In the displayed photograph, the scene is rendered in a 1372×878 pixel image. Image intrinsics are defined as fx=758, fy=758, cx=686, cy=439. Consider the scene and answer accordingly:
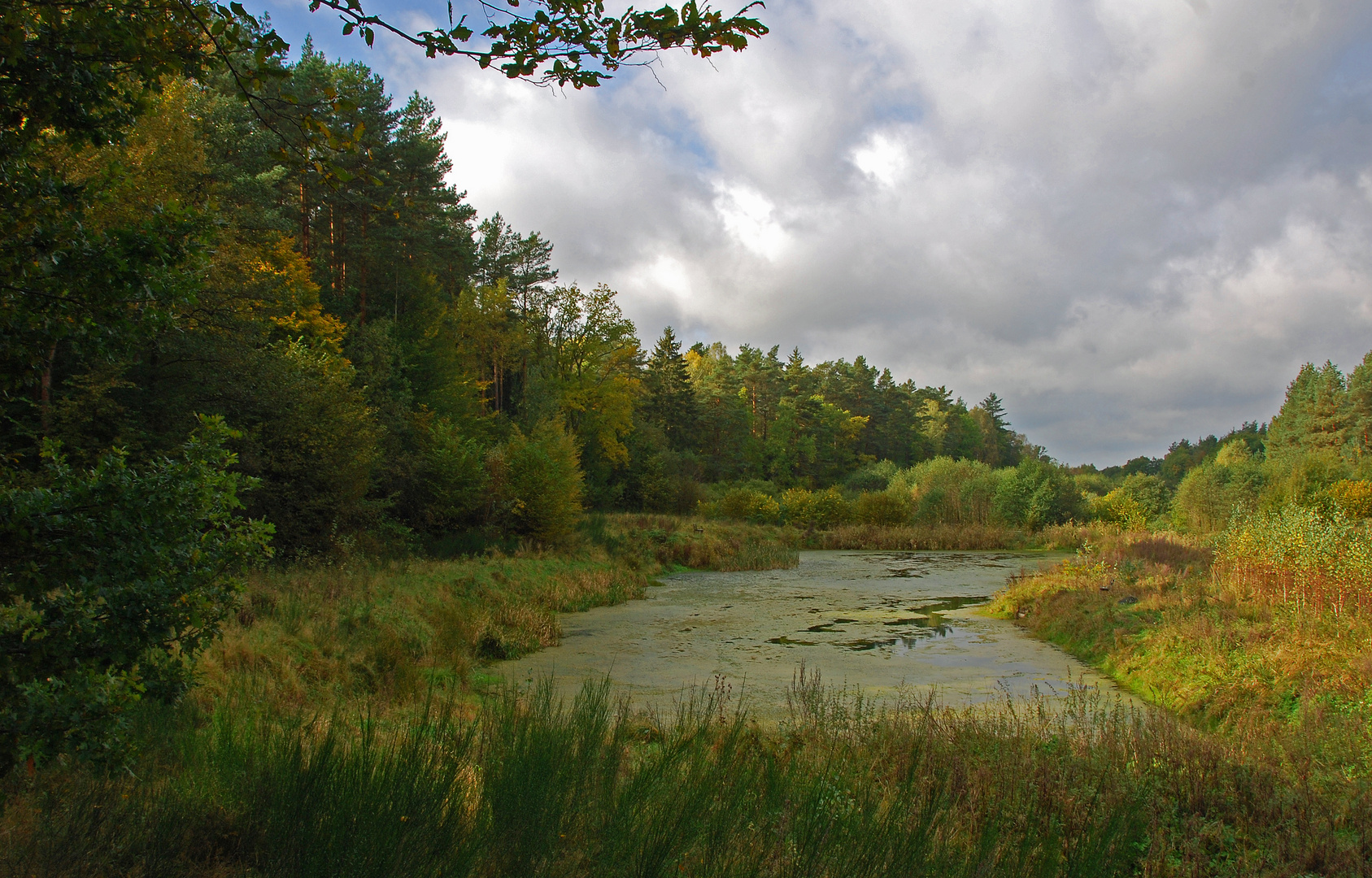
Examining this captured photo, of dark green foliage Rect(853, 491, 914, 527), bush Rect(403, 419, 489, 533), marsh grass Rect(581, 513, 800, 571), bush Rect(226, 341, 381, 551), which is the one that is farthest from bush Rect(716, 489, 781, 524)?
bush Rect(226, 341, 381, 551)

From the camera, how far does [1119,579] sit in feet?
53.7

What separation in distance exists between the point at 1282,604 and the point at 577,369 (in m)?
38.7

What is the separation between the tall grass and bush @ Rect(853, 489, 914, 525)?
1219 inches

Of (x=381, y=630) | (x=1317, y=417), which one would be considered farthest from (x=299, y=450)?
(x=1317, y=417)

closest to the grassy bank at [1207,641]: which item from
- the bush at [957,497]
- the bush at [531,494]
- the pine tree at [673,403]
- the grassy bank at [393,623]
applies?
the grassy bank at [393,623]

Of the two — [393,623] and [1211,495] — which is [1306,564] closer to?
[393,623]

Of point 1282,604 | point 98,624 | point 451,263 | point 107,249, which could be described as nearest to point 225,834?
point 98,624

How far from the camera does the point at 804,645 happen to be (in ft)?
45.1

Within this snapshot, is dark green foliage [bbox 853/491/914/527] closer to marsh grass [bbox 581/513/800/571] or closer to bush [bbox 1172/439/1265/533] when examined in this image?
marsh grass [bbox 581/513/800/571]

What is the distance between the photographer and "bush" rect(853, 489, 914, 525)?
44.6 m

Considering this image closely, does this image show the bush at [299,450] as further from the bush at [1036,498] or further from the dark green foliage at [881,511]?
the bush at [1036,498]

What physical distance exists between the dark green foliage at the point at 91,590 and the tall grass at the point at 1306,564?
1279 centimetres

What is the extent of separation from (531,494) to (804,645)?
12.3 m

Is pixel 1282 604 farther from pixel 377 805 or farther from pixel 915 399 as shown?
pixel 915 399
